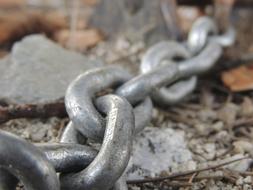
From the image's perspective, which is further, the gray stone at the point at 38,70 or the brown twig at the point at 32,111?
the gray stone at the point at 38,70

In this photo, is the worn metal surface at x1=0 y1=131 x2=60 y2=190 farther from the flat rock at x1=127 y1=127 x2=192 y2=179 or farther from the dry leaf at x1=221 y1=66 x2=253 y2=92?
the dry leaf at x1=221 y1=66 x2=253 y2=92

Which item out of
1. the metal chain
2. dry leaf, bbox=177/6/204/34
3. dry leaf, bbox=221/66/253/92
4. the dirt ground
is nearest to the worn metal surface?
the metal chain

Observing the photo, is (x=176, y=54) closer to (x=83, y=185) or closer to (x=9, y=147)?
(x=83, y=185)

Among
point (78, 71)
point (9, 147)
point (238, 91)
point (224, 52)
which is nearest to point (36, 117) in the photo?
point (78, 71)

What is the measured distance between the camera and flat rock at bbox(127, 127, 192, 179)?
1217 mm

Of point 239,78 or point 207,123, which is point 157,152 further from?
point 239,78

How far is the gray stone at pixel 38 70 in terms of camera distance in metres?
1.39

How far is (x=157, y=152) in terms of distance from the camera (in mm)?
1302

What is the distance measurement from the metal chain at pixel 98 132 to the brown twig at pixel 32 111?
168mm

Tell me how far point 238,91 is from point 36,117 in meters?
0.80

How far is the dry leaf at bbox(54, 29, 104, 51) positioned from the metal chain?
0.53 m

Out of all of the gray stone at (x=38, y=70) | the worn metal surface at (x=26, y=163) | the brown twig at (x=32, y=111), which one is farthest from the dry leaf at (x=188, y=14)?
the worn metal surface at (x=26, y=163)

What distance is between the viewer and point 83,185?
3.02ft

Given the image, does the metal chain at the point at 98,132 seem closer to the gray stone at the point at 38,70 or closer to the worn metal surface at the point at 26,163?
the worn metal surface at the point at 26,163
